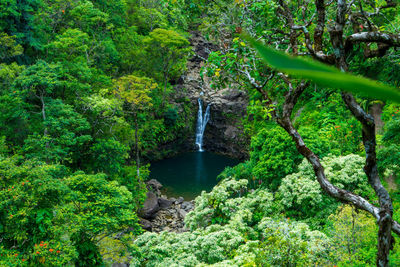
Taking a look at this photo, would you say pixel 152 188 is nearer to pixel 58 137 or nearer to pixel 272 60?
pixel 58 137

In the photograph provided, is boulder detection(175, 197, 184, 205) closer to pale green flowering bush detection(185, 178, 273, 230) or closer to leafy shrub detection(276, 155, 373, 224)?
pale green flowering bush detection(185, 178, 273, 230)

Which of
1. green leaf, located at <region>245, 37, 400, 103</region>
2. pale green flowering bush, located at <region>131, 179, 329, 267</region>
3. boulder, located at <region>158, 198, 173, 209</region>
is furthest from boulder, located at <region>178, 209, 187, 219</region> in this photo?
green leaf, located at <region>245, 37, 400, 103</region>

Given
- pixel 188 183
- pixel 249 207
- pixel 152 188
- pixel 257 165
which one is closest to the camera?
pixel 249 207

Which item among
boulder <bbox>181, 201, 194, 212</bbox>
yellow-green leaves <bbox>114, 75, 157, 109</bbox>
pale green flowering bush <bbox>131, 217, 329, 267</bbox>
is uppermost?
yellow-green leaves <bbox>114, 75, 157, 109</bbox>

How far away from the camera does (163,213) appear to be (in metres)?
14.6

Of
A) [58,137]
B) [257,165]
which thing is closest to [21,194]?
[58,137]

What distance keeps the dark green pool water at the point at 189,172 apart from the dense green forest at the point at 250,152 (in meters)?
3.75

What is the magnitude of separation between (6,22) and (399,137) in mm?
13805

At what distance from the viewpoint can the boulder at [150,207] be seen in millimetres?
13995

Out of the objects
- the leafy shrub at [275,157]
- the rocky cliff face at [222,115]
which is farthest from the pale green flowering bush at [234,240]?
the rocky cliff face at [222,115]

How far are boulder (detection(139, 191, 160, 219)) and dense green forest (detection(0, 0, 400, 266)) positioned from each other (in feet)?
1.28

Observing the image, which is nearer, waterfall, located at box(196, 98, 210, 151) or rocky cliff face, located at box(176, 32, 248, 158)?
rocky cliff face, located at box(176, 32, 248, 158)

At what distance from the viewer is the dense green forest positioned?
2.99 metres

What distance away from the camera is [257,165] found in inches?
382
